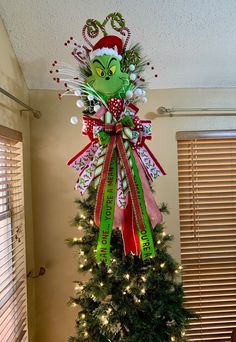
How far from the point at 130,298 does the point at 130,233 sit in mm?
320

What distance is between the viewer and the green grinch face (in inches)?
54.8

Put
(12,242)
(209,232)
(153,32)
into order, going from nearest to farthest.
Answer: (12,242), (153,32), (209,232)

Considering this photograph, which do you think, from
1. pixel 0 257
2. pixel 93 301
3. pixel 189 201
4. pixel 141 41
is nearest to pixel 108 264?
pixel 93 301

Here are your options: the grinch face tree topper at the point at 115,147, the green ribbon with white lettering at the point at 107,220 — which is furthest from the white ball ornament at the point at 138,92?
the green ribbon with white lettering at the point at 107,220

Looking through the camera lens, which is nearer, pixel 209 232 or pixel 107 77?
pixel 107 77

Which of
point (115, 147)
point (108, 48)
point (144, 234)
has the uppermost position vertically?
point (108, 48)

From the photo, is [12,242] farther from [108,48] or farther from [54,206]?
[108,48]

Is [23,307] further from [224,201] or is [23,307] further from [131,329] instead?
[224,201]

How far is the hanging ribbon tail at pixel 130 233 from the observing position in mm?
1417

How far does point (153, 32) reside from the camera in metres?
1.85

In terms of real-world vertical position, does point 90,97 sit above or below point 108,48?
below

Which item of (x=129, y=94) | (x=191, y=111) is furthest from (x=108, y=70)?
(x=191, y=111)

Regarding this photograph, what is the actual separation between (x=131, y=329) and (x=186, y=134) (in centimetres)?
137

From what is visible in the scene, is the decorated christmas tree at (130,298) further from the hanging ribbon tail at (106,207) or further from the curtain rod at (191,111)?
the curtain rod at (191,111)
